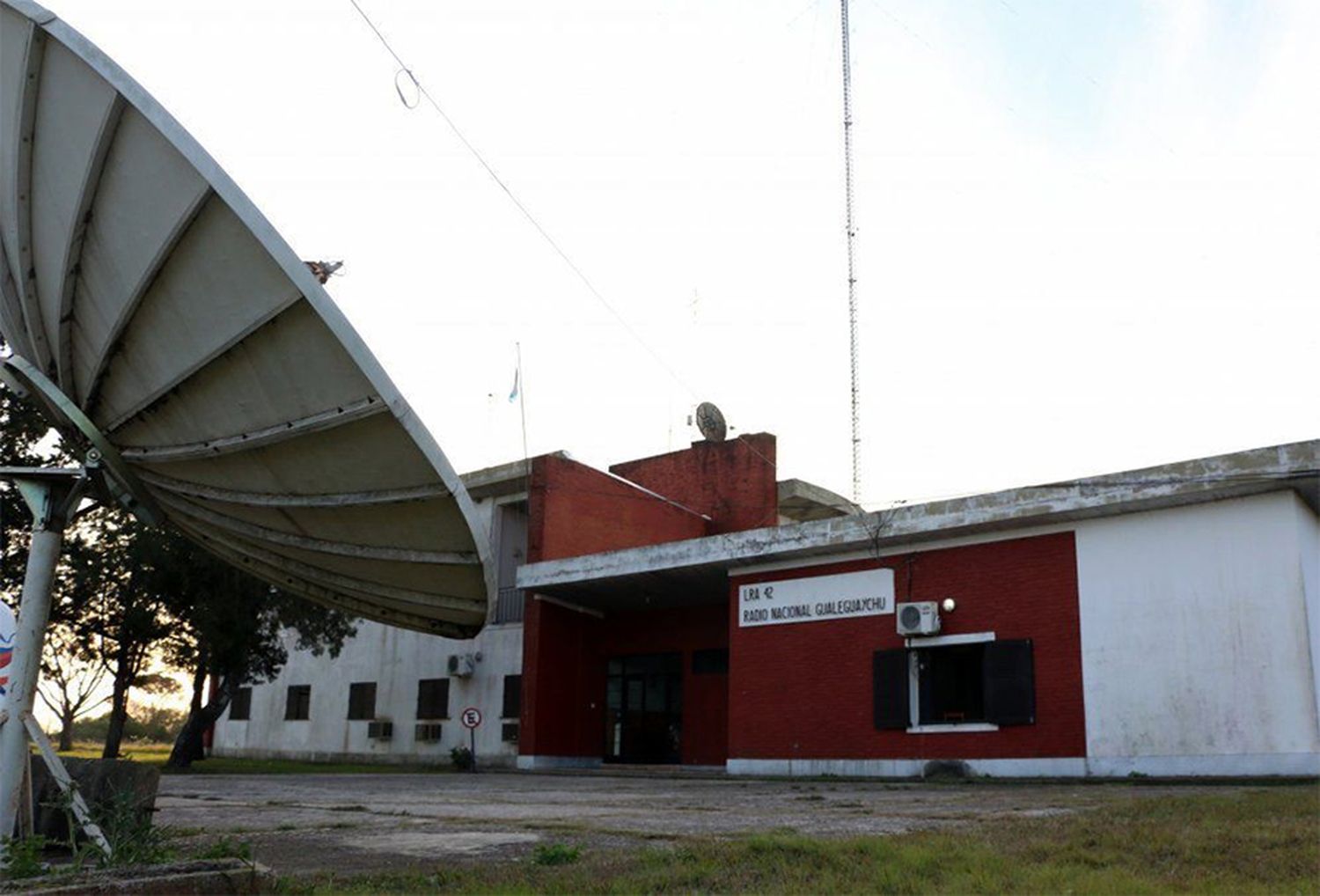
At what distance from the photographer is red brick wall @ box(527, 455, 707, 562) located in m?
26.8

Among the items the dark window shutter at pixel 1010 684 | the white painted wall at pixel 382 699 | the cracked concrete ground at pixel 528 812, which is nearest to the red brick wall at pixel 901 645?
the dark window shutter at pixel 1010 684

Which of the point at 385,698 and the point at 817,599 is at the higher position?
the point at 817,599

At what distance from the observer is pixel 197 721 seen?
26141 millimetres

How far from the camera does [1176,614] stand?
15742 mm

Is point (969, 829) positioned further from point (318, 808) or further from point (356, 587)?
point (318, 808)

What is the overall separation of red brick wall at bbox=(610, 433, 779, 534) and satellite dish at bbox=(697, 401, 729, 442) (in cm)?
18

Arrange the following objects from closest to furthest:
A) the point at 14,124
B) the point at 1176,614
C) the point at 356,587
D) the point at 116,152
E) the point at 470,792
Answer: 1. the point at 116,152
2. the point at 14,124
3. the point at 356,587
4. the point at 470,792
5. the point at 1176,614

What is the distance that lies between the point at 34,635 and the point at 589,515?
22291mm

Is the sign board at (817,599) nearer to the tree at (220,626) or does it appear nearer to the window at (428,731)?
the tree at (220,626)

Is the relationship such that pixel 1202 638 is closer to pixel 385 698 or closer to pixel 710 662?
pixel 710 662

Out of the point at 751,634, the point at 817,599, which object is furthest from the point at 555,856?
the point at 751,634

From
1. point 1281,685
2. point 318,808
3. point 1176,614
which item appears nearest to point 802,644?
point 1176,614

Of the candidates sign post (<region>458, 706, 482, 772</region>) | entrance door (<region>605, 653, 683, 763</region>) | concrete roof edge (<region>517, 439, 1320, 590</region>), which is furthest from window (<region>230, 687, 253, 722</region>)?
concrete roof edge (<region>517, 439, 1320, 590</region>)

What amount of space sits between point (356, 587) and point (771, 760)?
545 inches
